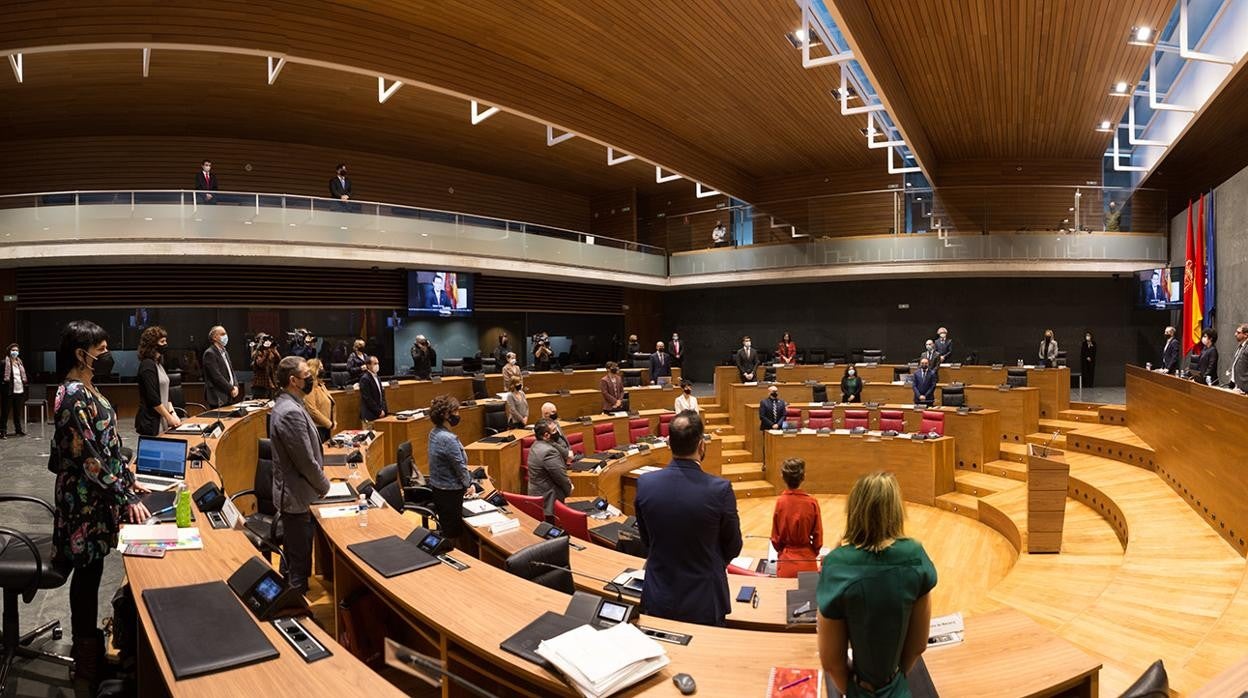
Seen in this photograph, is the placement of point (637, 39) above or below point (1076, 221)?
above

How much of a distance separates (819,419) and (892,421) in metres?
1.07

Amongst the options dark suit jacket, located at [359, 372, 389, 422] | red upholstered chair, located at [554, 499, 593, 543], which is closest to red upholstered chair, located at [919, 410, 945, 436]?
red upholstered chair, located at [554, 499, 593, 543]

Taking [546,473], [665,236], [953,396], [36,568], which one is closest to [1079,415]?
[953,396]

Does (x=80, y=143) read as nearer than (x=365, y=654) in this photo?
No

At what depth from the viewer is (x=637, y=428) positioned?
1051cm

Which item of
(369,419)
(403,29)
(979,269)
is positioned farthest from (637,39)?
(979,269)

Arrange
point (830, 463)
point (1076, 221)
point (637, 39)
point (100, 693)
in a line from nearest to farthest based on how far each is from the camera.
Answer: point (100, 693)
point (637, 39)
point (830, 463)
point (1076, 221)

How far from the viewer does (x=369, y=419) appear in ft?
30.6

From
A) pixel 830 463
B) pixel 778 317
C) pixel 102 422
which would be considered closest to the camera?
pixel 102 422

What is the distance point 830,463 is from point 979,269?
697 centimetres

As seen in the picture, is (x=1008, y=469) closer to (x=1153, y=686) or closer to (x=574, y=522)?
(x=574, y=522)

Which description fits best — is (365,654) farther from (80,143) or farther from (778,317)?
(778,317)

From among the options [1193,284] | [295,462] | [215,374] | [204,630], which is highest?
[1193,284]

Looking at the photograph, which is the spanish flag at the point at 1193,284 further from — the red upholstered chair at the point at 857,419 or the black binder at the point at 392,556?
the black binder at the point at 392,556
